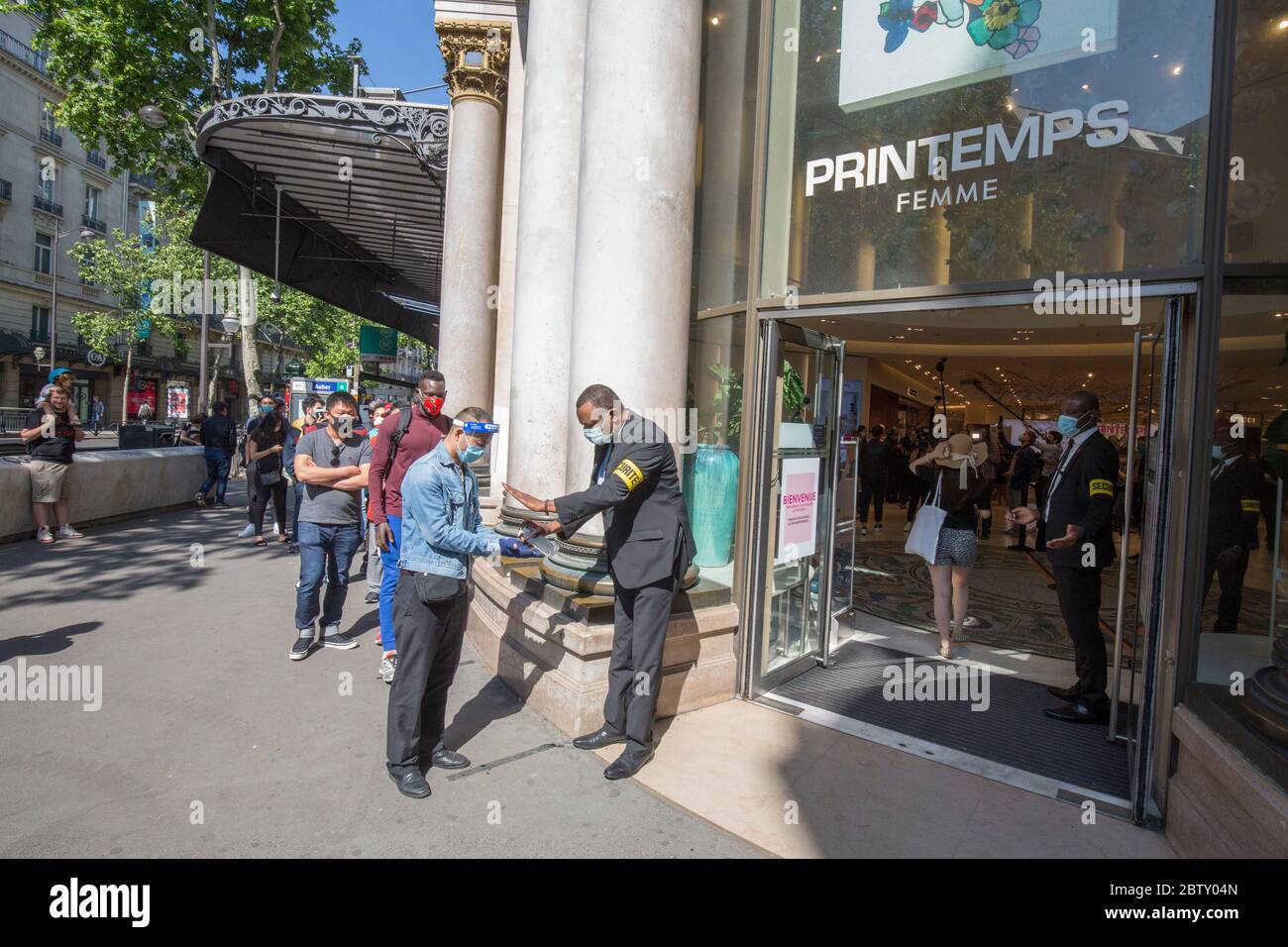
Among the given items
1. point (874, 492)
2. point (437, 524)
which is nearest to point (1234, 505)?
point (437, 524)

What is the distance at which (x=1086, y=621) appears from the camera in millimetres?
4707

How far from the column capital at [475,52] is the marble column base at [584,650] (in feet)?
26.2

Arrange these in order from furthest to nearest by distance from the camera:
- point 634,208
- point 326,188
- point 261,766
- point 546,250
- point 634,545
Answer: point 326,188 → point 546,250 → point 634,208 → point 634,545 → point 261,766

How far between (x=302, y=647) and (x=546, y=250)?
3.78 m

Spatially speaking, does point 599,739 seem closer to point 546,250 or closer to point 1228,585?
point 1228,585

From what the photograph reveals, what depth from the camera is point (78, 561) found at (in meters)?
8.42

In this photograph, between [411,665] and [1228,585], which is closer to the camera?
[411,665]

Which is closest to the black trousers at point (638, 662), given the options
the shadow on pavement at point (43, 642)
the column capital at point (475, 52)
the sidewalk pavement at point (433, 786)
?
the sidewalk pavement at point (433, 786)

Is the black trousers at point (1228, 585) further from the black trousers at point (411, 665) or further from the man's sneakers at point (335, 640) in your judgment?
the man's sneakers at point (335, 640)

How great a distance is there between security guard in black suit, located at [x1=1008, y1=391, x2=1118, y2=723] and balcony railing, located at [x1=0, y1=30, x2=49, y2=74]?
4858cm

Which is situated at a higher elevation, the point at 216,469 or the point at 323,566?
the point at 216,469
